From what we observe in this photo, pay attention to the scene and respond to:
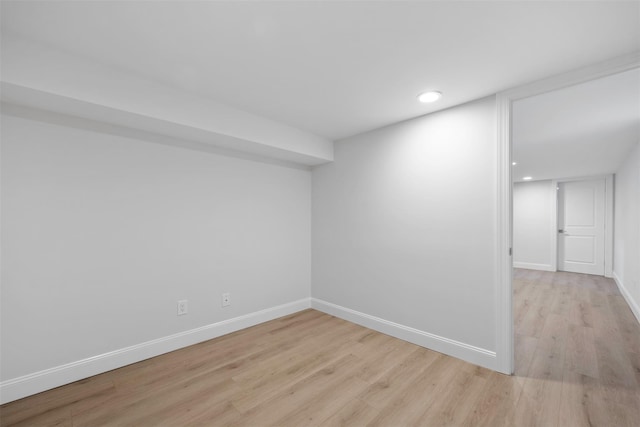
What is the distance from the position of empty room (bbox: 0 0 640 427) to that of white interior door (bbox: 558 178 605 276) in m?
3.25

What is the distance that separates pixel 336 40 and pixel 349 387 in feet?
7.63

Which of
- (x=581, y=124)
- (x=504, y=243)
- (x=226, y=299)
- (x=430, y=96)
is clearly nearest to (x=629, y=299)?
(x=581, y=124)

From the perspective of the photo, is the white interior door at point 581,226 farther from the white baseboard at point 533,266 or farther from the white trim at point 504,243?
the white trim at point 504,243

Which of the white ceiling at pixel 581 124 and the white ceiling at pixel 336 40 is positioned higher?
the white ceiling at pixel 336 40

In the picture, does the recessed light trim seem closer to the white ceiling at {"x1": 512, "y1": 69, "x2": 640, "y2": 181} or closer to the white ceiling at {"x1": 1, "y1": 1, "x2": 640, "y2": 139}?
the white ceiling at {"x1": 1, "y1": 1, "x2": 640, "y2": 139}

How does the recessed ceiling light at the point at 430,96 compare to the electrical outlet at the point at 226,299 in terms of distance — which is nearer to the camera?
the recessed ceiling light at the point at 430,96

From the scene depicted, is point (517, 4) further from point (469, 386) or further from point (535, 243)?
point (535, 243)

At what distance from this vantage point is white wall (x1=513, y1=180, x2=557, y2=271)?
6.48 metres

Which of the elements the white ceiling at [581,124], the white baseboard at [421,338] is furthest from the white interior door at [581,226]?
the white baseboard at [421,338]

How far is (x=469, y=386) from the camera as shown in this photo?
195cm

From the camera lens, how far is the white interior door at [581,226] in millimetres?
5945

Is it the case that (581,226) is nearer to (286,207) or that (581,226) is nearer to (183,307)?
(286,207)

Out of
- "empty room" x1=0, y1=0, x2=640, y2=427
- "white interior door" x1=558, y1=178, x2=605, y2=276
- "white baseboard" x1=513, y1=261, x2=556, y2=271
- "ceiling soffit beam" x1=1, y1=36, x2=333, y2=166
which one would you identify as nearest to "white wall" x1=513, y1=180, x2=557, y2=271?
"white baseboard" x1=513, y1=261, x2=556, y2=271

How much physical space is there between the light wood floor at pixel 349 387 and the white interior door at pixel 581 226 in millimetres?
4218
